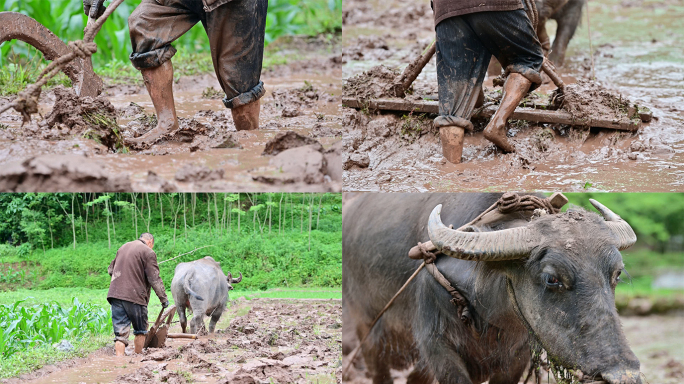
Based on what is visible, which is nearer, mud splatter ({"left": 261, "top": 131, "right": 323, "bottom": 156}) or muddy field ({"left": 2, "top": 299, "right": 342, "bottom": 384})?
mud splatter ({"left": 261, "top": 131, "right": 323, "bottom": 156})

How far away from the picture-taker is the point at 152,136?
12.4 ft

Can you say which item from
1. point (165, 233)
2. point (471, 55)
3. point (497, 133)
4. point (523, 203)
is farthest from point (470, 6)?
point (165, 233)

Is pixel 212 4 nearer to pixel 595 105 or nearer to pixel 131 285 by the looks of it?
pixel 131 285

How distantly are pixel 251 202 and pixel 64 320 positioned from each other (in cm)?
190

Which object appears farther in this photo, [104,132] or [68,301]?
[68,301]

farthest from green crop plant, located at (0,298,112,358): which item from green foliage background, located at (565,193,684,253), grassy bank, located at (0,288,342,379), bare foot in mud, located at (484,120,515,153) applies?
green foliage background, located at (565,193,684,253)

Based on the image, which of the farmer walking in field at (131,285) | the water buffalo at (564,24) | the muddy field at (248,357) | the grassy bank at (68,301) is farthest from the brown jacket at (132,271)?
the water buffalo at (564,24)

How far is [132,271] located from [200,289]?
904 mm

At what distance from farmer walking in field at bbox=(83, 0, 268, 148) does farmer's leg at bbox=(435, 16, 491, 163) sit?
1.25m

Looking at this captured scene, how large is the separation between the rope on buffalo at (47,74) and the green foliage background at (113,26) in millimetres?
2721

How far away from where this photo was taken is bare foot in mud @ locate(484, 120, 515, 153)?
3902 millimetres

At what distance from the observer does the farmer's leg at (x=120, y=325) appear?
428cm

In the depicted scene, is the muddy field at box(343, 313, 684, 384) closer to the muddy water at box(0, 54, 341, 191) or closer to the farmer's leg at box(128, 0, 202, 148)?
the muddy water at box(0, 54, 341, 191)

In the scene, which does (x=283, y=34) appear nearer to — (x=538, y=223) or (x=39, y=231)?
(x=39, y=231)
